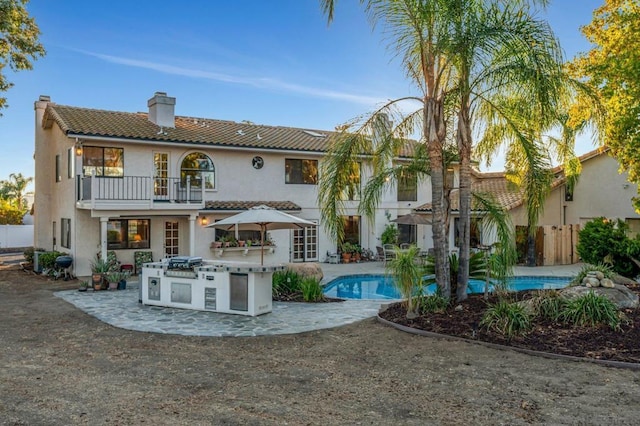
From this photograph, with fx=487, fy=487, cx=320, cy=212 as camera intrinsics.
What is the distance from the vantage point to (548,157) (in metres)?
10.1

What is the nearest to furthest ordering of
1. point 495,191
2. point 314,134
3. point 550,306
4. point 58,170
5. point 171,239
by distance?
point 550,306 → point 171,239 → point 58,170 → point 314,134 → point 495,191

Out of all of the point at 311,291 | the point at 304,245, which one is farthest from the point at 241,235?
the point at 311,291

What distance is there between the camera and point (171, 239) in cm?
1941

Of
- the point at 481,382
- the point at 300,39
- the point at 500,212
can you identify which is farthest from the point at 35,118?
the point at 481,382

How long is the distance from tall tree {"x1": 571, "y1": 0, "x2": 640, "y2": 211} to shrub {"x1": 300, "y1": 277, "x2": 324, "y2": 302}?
9966 millimetres

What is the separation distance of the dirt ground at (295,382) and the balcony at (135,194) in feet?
24.8

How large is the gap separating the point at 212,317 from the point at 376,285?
28.0ft

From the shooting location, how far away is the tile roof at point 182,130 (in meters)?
17.8

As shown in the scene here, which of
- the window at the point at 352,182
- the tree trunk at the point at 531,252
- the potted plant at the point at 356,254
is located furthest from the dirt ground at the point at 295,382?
the tree trunk at the point at 531,252

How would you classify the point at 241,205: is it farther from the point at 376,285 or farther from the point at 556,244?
the point at 556,244

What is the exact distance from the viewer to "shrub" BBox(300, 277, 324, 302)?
1306 cm

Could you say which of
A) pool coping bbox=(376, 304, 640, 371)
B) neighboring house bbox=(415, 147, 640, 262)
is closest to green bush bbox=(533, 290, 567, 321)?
pool coping bbox=(376, 304, 640, 371)

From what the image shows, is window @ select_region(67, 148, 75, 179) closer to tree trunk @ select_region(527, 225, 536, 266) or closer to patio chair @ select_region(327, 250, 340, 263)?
patio chair @ select_region(327, 250, 340, 263)

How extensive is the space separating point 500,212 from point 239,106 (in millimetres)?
18860
